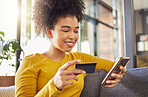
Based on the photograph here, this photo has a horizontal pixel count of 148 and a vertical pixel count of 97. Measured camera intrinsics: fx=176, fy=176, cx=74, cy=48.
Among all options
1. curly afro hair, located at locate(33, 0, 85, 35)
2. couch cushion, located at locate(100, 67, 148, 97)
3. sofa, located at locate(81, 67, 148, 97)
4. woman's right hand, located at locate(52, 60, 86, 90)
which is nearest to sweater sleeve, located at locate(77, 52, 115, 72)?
sofa, located at locate(81, 67, 148, 97)

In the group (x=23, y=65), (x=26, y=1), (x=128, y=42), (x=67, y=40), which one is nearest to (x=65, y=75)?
(x=67, y=40)

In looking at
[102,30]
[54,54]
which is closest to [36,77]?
[54,54]

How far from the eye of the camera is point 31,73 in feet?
3.43

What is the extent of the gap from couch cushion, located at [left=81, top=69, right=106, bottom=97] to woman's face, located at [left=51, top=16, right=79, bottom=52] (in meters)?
0.45

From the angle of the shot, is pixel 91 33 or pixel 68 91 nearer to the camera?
pixel 68 91

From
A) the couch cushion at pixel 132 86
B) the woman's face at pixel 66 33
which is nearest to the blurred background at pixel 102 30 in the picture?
the woman's face at pixel 66 33

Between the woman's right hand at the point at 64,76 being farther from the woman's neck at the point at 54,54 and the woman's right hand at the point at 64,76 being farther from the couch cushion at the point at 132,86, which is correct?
the couch cushion at the point at 132,86

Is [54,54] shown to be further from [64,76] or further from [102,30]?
[102,30]

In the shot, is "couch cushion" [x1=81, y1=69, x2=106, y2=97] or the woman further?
"couch cushion" [x1=81, y1=69, x2=106, y2=97]

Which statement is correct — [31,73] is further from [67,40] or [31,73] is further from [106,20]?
[106,20]

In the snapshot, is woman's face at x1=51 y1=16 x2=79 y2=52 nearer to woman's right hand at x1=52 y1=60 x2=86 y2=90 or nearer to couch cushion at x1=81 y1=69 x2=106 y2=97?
woman's right hand at x1=52 y1=60 x2=86 y2=90

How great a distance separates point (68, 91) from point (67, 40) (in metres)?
0.34

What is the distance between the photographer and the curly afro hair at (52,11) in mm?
1047

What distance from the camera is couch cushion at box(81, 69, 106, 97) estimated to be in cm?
133
